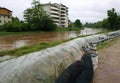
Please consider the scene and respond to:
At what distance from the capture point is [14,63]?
4934mm

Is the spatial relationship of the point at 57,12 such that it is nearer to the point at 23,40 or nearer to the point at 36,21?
the point at 36,21

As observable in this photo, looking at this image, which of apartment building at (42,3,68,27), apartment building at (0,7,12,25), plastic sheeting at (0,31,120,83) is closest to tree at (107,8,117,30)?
apartment building at (0,7,12,25)

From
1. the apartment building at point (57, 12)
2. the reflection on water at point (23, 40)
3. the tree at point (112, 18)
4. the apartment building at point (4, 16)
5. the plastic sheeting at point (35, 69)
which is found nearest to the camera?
the plastic sheeting at point (35, 69)

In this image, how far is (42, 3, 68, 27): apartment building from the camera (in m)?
88.2

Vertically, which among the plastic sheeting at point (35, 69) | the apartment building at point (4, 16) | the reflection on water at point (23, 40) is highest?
the apartment building at point (4, 16)

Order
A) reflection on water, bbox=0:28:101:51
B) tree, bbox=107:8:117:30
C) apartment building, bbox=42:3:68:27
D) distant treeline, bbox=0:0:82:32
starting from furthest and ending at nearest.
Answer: apartment building, bbox=42:3:68:27 < distant treeline, bbox=0:0:82:32 < tree, bbox=107:8:117:30 < reflection on water, bbox=0:28:101:51

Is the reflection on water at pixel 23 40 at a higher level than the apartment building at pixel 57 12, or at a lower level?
lower

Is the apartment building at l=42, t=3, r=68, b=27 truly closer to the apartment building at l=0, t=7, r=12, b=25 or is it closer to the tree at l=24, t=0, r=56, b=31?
the apartment building at l=0, t=7, r=12, b=25

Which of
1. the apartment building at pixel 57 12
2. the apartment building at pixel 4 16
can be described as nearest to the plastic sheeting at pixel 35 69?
the apartment building at pixel 4 16

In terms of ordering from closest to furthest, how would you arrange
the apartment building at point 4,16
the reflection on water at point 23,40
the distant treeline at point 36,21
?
the reflection on water at point 23,40
the distant treeline at point 36,21
the apartment building at point 4,16

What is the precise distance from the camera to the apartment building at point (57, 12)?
Answer: 88188 millimetres

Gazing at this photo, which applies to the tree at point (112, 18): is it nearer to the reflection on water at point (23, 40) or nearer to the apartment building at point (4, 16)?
the reflection on water at point (23, 40)

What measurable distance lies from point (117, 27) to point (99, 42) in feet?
123

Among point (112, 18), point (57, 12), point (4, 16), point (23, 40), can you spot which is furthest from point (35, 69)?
point (57, 12)
